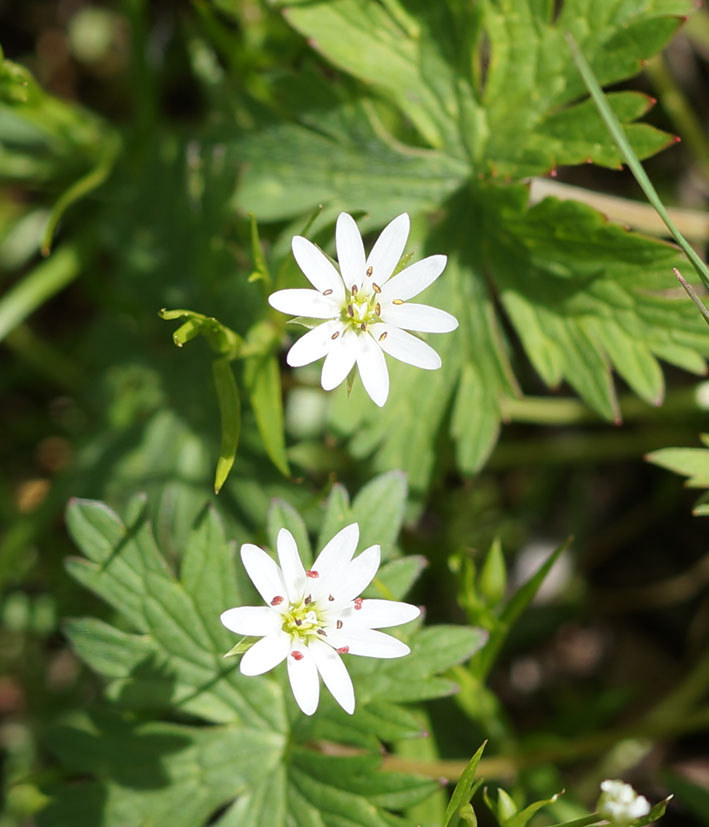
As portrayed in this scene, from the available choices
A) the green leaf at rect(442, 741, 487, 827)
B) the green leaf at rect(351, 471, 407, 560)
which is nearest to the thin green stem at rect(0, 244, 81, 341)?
the green leaf at rect(351, 471, 407, 560)

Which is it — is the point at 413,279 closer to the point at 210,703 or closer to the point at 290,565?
the point at 290,565

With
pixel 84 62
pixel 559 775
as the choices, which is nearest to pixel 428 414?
pixel 559 775

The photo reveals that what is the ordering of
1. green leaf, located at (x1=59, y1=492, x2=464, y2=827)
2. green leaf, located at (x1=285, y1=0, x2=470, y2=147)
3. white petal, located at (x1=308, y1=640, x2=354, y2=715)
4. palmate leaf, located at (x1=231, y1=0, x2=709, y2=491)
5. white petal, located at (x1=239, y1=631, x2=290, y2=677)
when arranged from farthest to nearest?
green leaf, located at (x1=285, y1=0, x2=470, y2=147) → palmate leaf, located at (x1=231, y1=0, x2=709, y2=491) → green leaf, located at (x1=59, y1=492, x2=464, y2=827) → white petal, located at (x1=308, y1=640, x2=354, y2=715) → white petal, located at (x1=239, y1=631, x2=290, y2=677)

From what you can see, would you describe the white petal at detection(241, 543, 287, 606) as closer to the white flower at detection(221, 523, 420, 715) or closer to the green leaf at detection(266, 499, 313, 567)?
the white flower at detection(221, 523, 420, 715)

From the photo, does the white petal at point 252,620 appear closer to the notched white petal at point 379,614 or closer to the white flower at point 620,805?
the notched white petal at point 379,614

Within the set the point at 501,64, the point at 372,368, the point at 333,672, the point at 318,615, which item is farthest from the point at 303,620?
the point at 501,64

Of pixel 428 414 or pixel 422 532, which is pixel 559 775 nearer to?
pixel 422 532
